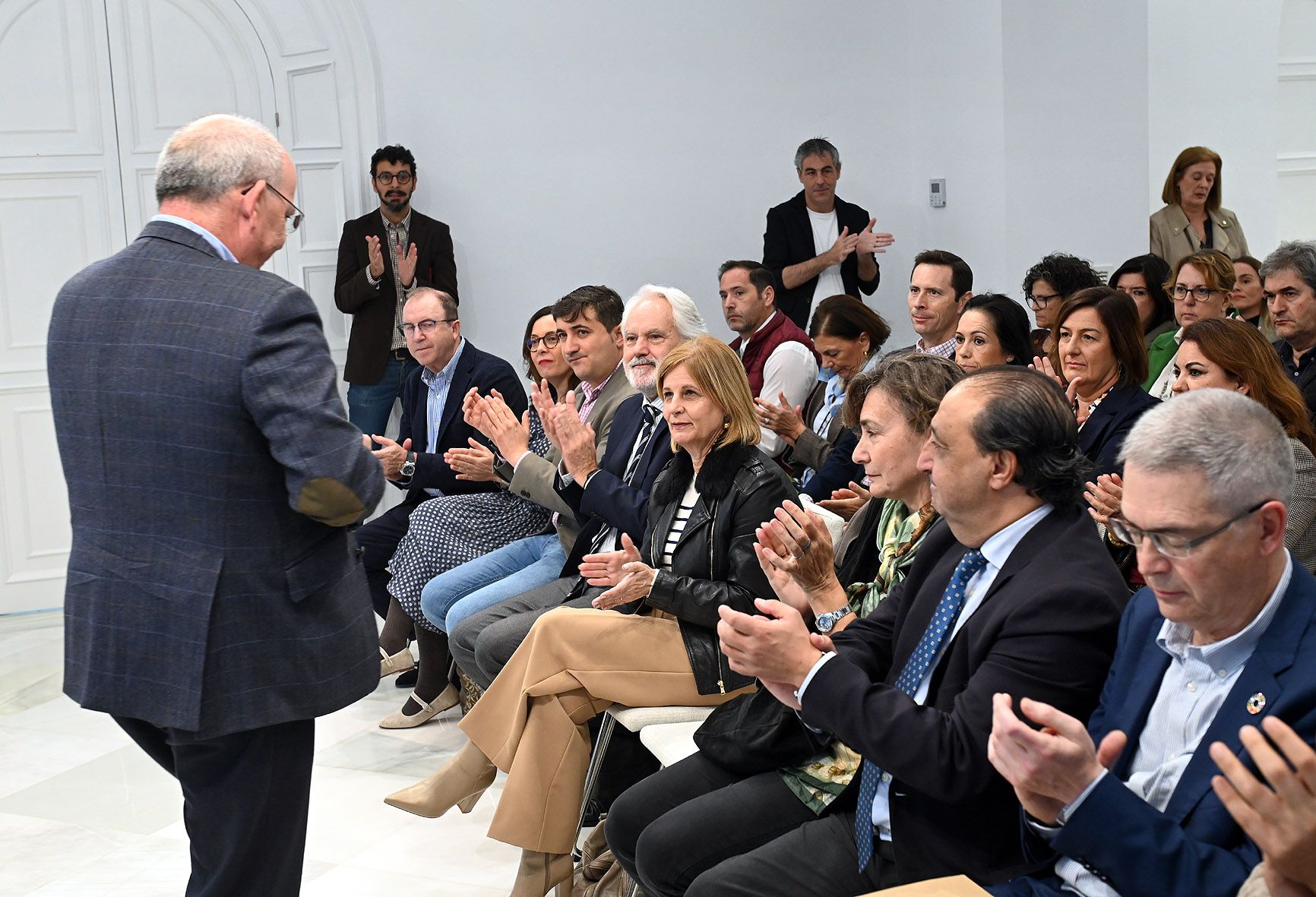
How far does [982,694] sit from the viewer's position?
173 centimetres

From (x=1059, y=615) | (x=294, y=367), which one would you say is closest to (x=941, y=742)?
(x=1059, y=615)

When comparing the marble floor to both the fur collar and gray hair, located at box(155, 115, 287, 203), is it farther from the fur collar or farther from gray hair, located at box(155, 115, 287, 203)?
gray hair, located at box(155, 115, 287, 203)

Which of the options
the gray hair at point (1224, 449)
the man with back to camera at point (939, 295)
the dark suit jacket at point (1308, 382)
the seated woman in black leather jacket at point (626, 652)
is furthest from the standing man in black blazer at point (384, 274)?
the gray hair at point (1224, 449)

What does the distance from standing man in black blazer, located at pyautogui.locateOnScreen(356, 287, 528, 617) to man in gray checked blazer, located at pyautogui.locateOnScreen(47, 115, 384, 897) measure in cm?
220

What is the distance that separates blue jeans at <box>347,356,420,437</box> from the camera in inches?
255

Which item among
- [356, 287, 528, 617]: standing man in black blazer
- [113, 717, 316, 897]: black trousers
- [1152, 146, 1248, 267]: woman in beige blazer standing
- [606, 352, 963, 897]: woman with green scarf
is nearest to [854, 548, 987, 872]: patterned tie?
[606, 352, 963, 897]: woman with green scarf

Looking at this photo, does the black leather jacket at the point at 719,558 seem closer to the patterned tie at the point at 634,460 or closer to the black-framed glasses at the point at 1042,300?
the patterned tie at the point at 634,460

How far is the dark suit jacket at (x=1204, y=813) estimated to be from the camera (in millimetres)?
1453

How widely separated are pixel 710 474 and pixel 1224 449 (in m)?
1.52

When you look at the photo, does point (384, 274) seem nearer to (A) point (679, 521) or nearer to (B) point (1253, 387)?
(A) point (679, 521)

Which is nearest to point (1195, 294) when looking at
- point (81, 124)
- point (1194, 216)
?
point (1194, 216)

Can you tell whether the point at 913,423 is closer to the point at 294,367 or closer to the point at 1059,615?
the point at 1059,615

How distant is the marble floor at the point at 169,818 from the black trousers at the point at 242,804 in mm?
947

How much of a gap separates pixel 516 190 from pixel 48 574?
309cm
